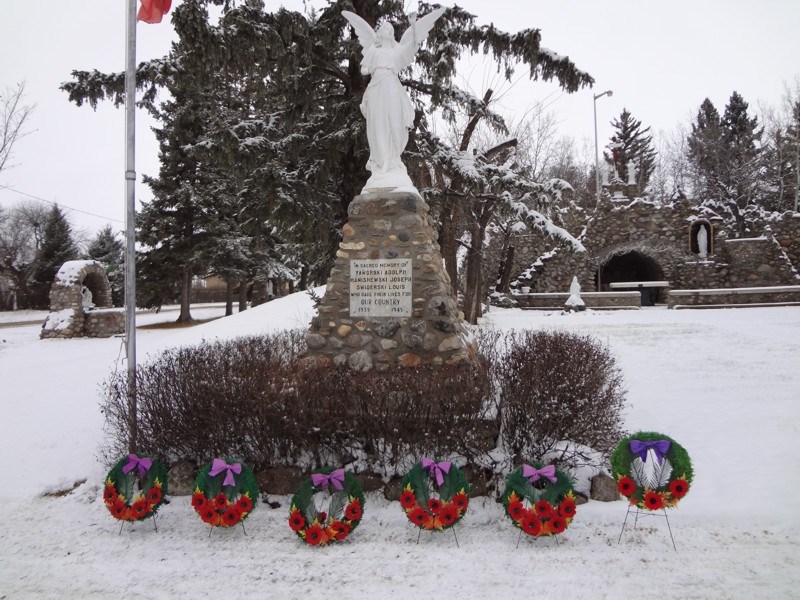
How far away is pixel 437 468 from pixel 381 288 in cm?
285

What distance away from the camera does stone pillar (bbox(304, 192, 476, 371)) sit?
5910 millimetres

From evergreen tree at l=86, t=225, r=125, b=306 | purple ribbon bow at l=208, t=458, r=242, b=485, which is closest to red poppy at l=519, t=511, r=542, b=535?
purple ribbon bow at l=208, t=458, r=242, b=485

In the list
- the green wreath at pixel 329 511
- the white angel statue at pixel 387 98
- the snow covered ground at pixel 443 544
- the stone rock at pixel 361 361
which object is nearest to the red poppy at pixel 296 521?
the green wreath at pixel 329 511

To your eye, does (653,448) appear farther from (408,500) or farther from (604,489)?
(408,500)

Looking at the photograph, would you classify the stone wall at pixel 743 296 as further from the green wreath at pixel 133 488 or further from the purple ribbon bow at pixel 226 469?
the green wreath at pixel 133 488

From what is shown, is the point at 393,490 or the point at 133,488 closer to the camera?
the point at 133,488

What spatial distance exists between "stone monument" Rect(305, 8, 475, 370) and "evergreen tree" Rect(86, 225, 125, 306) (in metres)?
29.5

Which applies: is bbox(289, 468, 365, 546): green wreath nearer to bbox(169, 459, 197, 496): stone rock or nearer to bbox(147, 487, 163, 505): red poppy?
bbox(147, 487, 163, 505): red poppy

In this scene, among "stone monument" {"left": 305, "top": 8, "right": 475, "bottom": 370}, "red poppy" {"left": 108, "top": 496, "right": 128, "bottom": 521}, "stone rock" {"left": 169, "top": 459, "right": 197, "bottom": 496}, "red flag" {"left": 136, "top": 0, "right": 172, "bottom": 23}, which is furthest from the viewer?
"stone monument" {"left": 305, "top": 8, "right": 475, "bottom": 370}

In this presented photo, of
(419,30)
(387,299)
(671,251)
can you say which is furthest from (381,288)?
(671,251)

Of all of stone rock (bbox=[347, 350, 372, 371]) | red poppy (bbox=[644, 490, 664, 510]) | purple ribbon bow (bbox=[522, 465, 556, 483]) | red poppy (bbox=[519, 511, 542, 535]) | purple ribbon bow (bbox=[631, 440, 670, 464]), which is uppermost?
stone rock (bbox=[347, 350, 372, 371])

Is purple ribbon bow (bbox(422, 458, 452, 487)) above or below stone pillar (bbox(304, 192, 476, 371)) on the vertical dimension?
below

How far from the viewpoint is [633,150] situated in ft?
146

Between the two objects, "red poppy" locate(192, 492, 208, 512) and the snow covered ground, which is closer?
the snow covered ground
